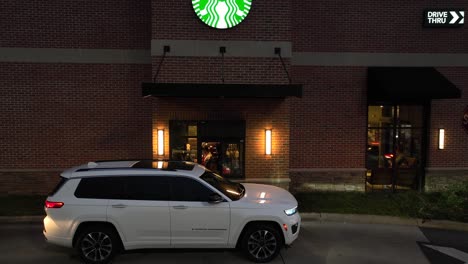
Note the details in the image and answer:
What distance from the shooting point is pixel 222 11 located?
38.0 ft

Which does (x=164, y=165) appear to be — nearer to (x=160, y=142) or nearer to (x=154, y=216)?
(x=154, y=216)

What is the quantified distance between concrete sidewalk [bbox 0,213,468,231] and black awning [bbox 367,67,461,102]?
3765 millimetres

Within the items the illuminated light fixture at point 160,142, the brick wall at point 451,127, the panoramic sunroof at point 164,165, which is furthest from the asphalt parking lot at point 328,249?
the brick wall at point 451,127

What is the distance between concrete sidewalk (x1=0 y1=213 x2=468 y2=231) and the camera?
10055mm

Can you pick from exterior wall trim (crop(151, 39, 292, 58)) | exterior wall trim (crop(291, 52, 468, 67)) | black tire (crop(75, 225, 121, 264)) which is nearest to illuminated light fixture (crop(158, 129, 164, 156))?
exterior wall trim (crop(151, 39, 292, 58))

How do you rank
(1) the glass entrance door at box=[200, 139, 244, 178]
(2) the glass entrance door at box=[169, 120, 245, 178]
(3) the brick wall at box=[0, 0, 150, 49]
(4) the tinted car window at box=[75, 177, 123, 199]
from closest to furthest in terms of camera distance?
(4) the tinted car window at box=[75, 177, 123, 199]
(2) the glass entrance door at box=[169, 120, 245, 178]
(1) the glass entrance door at box=[200, 139, 244, 178]
(3) the brick wall at box=[0, 0, 150, 49]

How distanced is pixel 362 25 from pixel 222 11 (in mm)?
4787

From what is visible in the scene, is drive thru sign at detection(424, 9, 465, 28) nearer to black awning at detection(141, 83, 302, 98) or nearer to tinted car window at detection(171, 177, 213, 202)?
black awning at detection(141, 83, 302, 98)

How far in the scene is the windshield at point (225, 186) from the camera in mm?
7961

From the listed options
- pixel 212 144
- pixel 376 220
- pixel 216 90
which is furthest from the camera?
pixel 212 144

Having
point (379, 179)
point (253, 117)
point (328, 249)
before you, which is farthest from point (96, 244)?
point (379, 179)

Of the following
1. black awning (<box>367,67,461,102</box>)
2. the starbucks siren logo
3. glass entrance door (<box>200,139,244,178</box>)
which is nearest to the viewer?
the starbucks siren logo

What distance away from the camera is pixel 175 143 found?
12.3 m

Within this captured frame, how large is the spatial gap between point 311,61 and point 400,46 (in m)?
2.95
